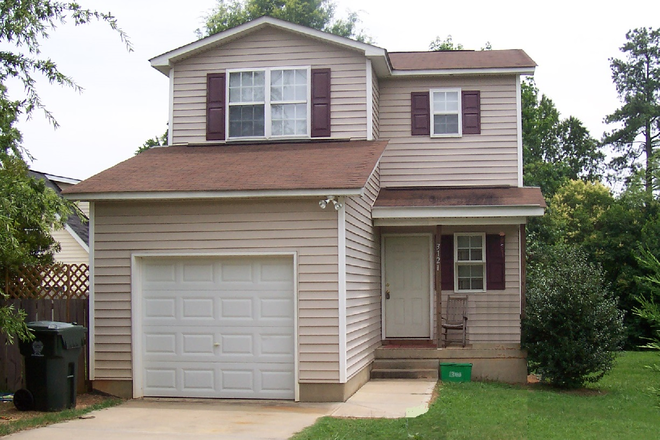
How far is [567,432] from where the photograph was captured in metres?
9.41

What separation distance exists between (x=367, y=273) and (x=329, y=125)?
2.84 metres

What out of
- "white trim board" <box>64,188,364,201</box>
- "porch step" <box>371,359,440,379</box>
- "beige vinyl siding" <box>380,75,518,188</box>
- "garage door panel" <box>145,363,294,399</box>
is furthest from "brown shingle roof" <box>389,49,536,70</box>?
"garage door panel" <box>145,363,294,399</box>

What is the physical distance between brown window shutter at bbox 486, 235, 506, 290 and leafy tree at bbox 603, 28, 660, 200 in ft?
93.2

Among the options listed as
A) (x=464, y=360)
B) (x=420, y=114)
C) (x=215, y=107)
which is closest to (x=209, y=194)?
(x=215, y=107)

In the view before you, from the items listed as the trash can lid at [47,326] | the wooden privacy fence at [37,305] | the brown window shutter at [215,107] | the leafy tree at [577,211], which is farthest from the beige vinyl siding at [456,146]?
the leafy tree at [577,211]

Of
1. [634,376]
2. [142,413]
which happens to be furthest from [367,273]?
[634,376]

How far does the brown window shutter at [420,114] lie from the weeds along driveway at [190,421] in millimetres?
6565

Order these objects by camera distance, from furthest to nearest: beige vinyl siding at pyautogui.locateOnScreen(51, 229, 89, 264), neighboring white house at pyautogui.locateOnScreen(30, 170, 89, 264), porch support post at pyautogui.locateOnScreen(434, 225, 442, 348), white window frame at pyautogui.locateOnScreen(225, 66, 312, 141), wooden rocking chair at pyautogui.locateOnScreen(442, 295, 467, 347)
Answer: beige vinyl siding at pyautogui.locateOnScreen(51, 229, 89, 264) < neighboring white house at pyautogui.locateOnScreen(30, 170, 89, 264) < wooden rocking chair at pyautogui.locateOnScreen(442, 295, 467, 347) < white window frame at pyautogui.locateOnScreen(225, 66, 312, 141) < porch support post at pyautogui.locateOnScreen(434, 225, 442, 348)

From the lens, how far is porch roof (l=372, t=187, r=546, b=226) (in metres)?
13.7

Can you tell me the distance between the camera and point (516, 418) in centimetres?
1017

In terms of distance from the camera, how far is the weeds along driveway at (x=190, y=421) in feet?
29.7

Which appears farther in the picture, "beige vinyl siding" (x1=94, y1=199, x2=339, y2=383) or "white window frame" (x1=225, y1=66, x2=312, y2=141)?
"white window frame" (x1=225, y1=66, x2=312, y2=141)

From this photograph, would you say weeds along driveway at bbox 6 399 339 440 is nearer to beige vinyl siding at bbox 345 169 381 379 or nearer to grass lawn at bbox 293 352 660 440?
grass lawn at bbox 293 352 660 440

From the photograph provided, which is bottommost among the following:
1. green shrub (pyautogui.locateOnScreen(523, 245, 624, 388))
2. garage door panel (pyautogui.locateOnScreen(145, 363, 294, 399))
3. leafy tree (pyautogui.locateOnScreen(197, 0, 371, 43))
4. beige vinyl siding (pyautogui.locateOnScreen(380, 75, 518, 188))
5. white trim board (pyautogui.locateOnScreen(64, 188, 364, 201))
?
garage door panel (pyautogui.locateOnScreen(145, 363, 294, 399))
